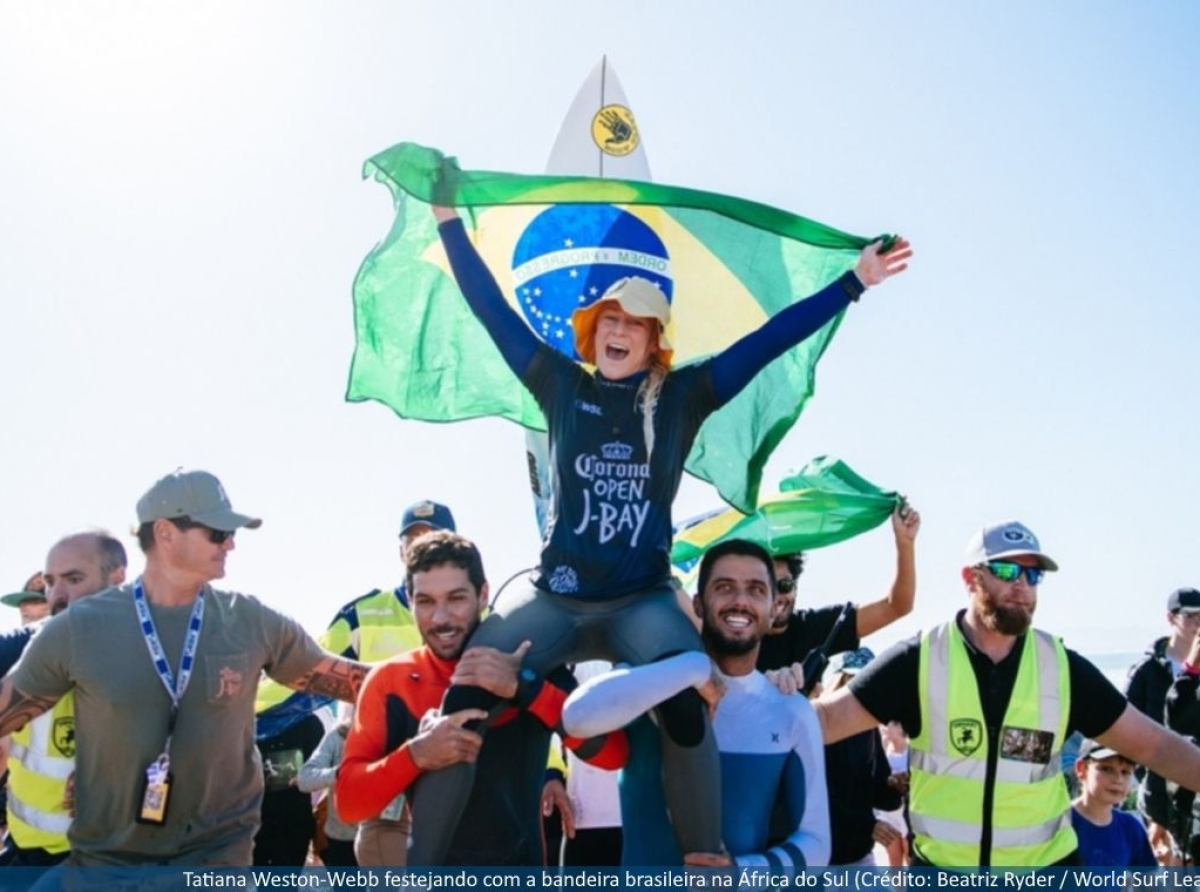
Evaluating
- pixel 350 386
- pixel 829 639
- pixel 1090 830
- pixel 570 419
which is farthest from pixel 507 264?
pixel 1090 830

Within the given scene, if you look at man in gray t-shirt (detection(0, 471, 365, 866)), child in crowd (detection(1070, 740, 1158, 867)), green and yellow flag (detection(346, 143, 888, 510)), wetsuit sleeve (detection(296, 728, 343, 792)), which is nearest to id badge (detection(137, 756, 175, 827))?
man in gray t-shirt (detection(0, 471, 365, 866))

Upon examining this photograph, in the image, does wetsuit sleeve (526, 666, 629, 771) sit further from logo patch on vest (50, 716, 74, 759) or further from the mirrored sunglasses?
logo patch on vest (50, 716, 74, 759)

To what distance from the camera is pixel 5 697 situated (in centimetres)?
414

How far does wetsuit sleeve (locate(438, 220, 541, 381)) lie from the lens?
4586 mm

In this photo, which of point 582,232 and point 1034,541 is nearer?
point 1034,541

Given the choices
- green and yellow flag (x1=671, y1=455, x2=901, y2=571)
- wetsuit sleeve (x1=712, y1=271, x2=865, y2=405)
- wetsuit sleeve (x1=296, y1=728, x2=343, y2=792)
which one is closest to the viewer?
wetsuit sleeve (x1=712, y1=271, x2=865, y2=405)

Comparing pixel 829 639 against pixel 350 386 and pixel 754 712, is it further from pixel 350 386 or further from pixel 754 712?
pixel 350 386

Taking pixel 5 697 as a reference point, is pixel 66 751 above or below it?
below

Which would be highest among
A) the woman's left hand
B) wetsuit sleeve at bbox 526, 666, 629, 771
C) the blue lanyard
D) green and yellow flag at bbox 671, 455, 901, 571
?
the woman's left hand

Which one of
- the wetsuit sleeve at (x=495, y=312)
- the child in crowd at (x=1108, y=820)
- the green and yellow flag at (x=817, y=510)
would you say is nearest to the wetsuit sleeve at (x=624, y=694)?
the wetsuit sleeve at (x=495, y=312)

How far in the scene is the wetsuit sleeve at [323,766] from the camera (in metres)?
7.04

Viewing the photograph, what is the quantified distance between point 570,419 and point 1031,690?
6.87ft

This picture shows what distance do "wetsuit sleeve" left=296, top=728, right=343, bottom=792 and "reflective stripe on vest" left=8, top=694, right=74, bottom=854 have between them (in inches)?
80.8

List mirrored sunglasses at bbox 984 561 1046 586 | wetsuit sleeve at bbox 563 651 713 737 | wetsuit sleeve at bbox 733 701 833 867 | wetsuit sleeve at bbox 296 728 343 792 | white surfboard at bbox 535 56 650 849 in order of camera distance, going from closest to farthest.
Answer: wetsuit sleeve at bbox 563 651 713 737 → wetsuit sleeve at bbox 733 701 833 867 → mirrored sunglasses at bbox 984 561 1046 586 → wetsuit sleeve at bbox 296 728 343 792 → white surfboard at bbox 535 56 650 849
